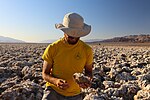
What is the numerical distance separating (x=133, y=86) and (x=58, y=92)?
308 centimetres

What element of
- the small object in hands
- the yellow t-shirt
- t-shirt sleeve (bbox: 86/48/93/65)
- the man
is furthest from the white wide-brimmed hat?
the small object in hands

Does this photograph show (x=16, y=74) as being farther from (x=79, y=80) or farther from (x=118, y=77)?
(x=79, y=80)

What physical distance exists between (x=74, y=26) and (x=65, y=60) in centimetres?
45

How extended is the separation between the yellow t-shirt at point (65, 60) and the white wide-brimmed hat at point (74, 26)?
21cm

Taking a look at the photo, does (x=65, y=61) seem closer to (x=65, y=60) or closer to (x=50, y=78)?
(x=65, y=60)

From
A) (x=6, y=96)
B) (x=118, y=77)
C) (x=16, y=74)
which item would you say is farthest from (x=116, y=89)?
Result: (x=16, y=74)

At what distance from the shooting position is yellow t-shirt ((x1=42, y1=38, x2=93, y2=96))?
13.4 ft

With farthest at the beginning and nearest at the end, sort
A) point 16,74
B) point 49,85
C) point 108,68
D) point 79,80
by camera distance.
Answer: point 108,68 → point 16,74 → point 49,85 → point 79,80

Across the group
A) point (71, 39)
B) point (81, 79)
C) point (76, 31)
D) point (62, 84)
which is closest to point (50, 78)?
point (62, 84)

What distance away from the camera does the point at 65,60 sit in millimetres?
4105

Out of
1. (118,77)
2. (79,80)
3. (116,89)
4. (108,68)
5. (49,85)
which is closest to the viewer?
(79,80)

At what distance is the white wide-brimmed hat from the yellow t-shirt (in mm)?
214

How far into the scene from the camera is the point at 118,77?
8.26 m

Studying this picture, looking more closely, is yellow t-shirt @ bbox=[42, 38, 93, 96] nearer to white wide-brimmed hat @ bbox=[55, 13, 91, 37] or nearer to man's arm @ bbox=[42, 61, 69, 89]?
man's arm @ bbox=[42, 61, 69, 89]
